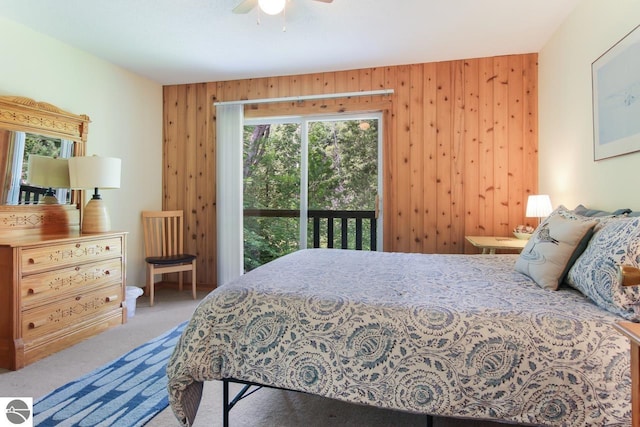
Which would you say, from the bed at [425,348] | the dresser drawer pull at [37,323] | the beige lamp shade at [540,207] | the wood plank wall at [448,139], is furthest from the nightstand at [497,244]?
the dresser drawer pull at [37,323]

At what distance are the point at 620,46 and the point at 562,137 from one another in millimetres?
886

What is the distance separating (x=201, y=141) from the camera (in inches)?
159

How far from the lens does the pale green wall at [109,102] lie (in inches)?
106

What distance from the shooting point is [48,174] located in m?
2.84

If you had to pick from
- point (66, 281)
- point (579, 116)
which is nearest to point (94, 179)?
point (66, 281)

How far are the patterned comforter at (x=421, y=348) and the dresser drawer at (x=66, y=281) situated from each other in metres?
1.56

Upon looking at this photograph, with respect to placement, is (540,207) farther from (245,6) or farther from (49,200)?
(49,200)

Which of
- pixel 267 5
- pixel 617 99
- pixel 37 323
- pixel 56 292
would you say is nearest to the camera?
pixel 617 99

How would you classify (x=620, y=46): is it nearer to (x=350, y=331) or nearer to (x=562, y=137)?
(x=562, y=137)

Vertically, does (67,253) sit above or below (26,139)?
below

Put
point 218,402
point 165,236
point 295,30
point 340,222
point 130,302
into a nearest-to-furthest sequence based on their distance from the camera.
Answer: point 218,402 < point 295,30 < point 130,302 < point 340,222 < point 165,236

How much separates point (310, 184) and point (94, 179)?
2.07 m
